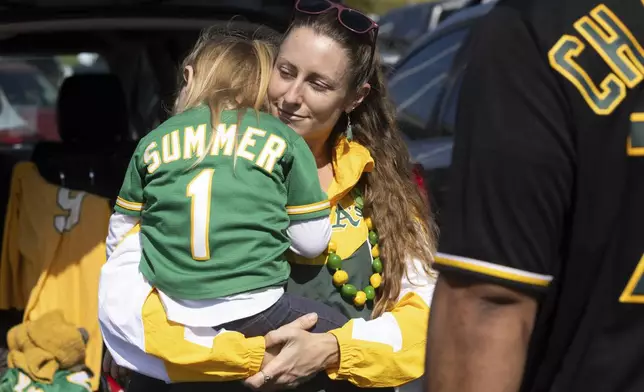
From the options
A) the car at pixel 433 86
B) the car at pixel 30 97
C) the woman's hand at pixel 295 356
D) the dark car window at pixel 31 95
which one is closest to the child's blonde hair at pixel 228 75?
the woman's hand at pixel 295 356

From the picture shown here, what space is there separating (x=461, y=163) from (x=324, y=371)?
A: 1129 millimetres

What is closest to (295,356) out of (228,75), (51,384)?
(228,75)

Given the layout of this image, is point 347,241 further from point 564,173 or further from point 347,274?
point 564,173

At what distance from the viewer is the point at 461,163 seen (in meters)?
1.46

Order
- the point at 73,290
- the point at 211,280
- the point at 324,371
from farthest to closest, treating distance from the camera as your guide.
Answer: the point at 73,290 < the point at 324,371 < the point at 211,280

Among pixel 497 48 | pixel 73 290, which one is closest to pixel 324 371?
pixel 497 48

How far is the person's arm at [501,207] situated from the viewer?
4.58ft

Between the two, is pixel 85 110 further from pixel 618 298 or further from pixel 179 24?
pixel 618 298

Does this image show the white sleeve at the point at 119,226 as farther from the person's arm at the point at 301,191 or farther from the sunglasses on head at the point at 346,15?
the sunglasses on head at the point at 346,15

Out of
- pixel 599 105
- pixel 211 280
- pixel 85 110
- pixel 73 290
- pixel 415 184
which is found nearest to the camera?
pixel 599 105

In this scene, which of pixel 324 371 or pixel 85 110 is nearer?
pixel 324 371

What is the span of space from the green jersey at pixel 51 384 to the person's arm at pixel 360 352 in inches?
63.4

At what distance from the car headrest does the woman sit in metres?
2.04

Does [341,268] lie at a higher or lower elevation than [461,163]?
lower
